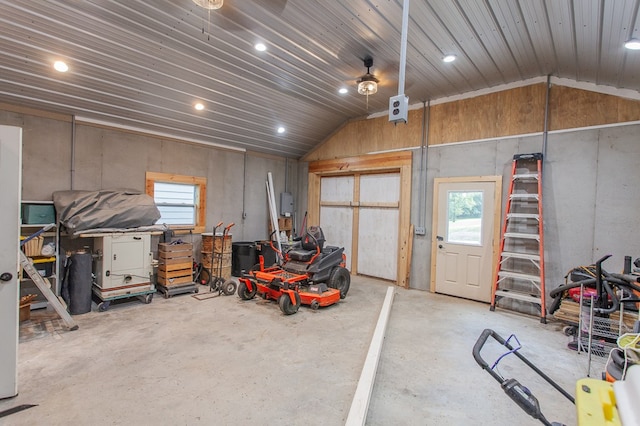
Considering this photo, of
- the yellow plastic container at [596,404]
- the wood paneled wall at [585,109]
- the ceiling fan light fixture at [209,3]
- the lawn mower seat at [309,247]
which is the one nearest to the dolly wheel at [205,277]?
the lawn mower seat at [309,247]

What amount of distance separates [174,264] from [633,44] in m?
6.08

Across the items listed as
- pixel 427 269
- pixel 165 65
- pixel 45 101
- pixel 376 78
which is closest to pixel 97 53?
pixel 165 65

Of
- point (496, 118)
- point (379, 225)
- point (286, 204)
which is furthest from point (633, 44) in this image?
point (286, 204)

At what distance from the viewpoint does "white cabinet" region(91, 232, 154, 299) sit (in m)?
4.27

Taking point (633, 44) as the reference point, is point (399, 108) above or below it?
below

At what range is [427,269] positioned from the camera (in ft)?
18.6

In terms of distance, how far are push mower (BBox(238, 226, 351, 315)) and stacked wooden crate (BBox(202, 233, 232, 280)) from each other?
0.85 metres

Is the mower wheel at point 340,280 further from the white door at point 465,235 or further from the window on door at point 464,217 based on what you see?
the window on door at point 464,217

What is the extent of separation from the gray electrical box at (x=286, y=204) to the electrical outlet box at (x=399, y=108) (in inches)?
208

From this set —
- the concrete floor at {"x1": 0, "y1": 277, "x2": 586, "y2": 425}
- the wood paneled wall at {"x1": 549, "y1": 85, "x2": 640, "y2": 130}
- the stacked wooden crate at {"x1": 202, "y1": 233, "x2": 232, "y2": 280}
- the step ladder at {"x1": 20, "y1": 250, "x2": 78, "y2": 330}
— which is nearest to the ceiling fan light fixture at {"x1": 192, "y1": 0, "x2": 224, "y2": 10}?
the step ladder at {"x1": 20, "y1": 250, "x2": 78, "y2": 330}

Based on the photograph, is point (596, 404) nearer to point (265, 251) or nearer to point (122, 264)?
point (122, 264)

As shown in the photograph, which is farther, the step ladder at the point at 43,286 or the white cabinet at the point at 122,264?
the white cabinet at the point at 122,264

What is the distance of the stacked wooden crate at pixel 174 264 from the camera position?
4.92 m

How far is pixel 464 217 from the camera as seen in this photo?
17.2 ft
